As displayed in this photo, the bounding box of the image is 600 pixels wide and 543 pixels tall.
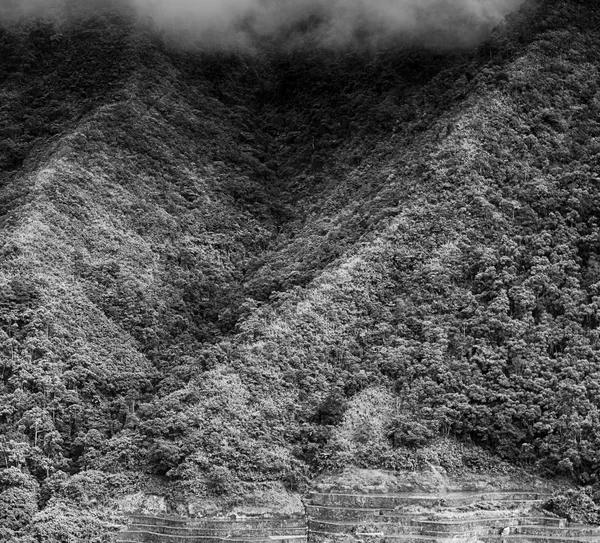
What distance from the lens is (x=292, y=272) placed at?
69250 millimetres

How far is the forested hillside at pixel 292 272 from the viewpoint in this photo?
61625mm

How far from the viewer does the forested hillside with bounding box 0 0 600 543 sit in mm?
61625

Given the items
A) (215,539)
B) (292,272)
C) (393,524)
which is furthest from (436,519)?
(292,272)

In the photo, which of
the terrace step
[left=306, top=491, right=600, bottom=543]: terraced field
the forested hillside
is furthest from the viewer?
the forested hillside

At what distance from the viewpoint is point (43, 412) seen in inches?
2520

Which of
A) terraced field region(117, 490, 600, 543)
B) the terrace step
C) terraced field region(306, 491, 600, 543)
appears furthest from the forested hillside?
terraced field region(306, 491, 600, 543)

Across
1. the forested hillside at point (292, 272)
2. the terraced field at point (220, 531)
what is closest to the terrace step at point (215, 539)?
the terraced field at point (220, 531)

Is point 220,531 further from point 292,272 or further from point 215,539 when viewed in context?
point 292,272

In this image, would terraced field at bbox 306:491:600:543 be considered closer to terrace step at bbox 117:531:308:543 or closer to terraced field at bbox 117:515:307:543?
terrace step at bbox 117:531:308:543

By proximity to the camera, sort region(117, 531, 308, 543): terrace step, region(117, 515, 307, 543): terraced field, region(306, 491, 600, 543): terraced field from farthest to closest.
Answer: region(117, 515, 307, 543): terraced field < region(117, 531, 308, 543): terrace step < region(306, 491, 600, 543): terraced field

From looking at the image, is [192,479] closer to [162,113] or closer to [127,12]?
[162,113]

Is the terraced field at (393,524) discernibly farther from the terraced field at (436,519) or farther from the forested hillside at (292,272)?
the forested hillside at (292,272)

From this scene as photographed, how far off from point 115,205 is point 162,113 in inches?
338

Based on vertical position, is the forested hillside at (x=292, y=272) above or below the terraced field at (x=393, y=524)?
above
